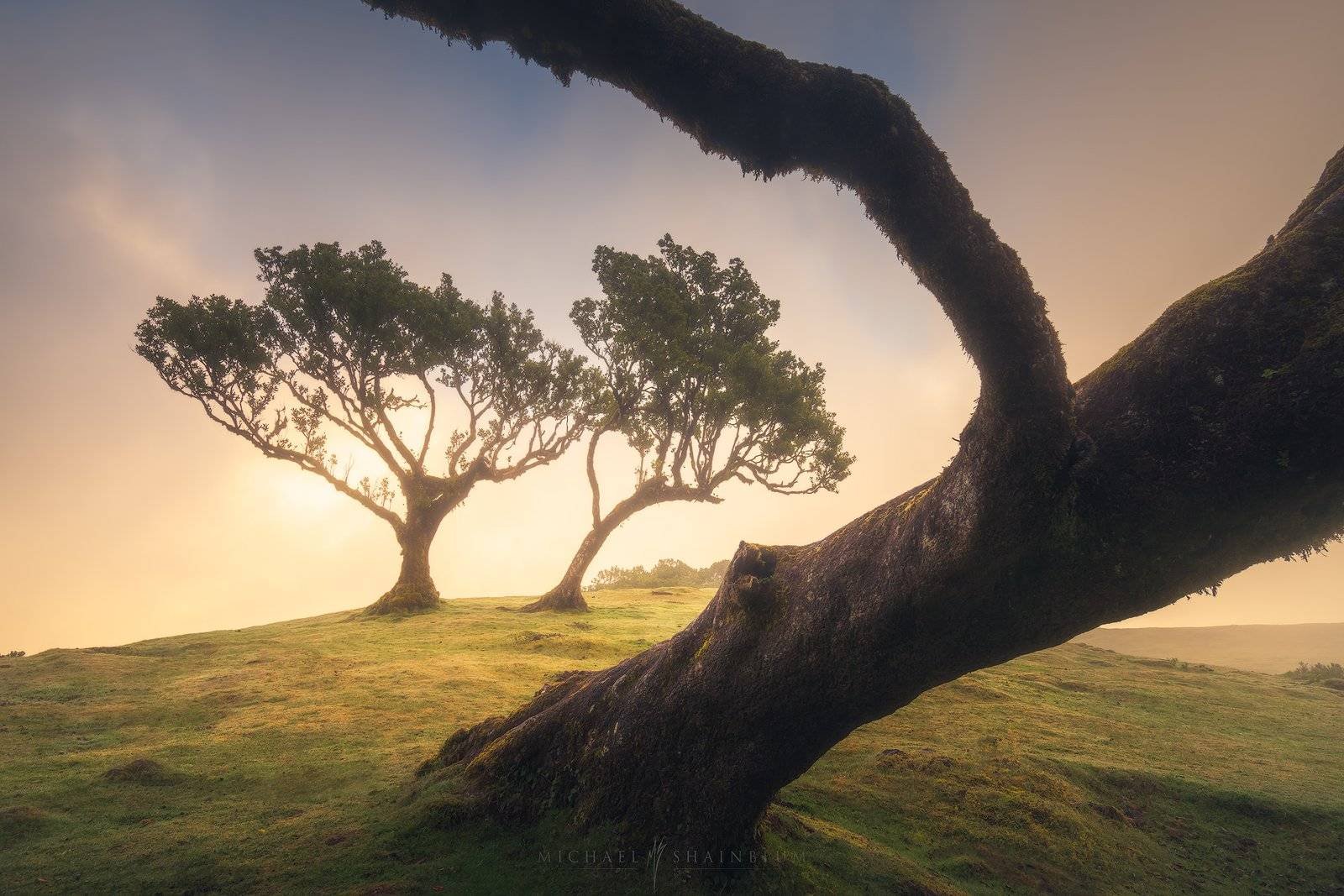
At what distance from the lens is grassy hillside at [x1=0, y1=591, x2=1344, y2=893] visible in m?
5.39

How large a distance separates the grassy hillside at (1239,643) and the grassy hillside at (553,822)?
135 feet

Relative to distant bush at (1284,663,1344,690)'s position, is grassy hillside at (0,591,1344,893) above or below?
above

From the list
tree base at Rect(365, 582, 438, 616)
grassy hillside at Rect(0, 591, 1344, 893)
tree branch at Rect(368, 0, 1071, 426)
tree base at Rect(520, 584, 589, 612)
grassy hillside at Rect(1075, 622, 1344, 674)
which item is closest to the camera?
tree branch at Rect(368, 0, 1071, 426)

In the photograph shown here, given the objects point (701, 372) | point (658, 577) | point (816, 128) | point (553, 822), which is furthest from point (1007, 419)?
point (658, 577)

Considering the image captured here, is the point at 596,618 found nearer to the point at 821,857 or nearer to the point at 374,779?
the point at 374,779

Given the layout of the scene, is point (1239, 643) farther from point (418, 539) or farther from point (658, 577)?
point (418, 539)

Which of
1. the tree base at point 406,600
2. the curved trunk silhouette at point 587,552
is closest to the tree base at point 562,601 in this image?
the curved trunk silhouette at point 587,552

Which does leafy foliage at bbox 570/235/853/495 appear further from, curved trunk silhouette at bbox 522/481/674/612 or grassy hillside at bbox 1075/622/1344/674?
grassy hillside at bbox 1075/622/1344/674

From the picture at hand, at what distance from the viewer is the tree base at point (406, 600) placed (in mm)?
26438

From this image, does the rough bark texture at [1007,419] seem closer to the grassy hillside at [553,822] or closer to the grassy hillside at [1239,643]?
the grassy hillside at [553,822]

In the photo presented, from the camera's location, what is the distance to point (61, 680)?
13.2 m

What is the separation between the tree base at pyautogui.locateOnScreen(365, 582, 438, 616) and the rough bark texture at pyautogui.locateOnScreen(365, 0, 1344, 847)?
25.7 metres

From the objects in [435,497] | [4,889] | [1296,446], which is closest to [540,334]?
[435,497]

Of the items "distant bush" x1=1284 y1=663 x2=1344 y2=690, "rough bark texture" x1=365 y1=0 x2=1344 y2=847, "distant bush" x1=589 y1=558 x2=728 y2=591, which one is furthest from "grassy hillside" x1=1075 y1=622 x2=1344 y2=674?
"rough bark texture" x1=365 y1=0 x2=1344 y2=847
